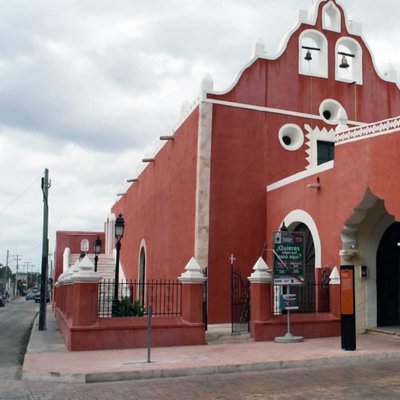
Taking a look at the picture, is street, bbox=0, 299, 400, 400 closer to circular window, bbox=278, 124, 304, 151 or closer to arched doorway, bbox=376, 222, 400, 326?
arched doorway, bbox=376, 222, 400, 326

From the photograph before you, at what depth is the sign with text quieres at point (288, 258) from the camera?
13312 mm

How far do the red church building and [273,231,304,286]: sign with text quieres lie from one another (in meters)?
1.49

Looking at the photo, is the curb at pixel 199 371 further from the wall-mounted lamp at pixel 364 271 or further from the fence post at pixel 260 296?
the wall-mounted lamp at pixel 364 271

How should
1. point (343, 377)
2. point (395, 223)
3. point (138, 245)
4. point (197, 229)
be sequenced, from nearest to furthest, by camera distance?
point (343, 377) < point (395, 223) < point (197, 229) < point (138, 245)

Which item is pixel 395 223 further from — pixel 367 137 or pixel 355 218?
pixel 367 137

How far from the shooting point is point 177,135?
20.8 metres

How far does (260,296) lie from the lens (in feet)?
44.9

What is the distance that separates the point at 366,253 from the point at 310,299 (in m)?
2.00

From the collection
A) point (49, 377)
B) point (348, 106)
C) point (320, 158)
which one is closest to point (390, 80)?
point (348, 106)

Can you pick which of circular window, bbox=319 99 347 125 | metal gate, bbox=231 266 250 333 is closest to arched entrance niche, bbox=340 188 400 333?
metal gate, bbox=231 266 250 333

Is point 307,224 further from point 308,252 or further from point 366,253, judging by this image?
point 366,253

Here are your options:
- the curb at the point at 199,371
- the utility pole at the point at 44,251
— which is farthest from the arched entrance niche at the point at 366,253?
the utility pole at the point at 44,251

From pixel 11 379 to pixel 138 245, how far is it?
18.5 metres

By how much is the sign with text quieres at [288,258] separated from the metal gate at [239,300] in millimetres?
2569
